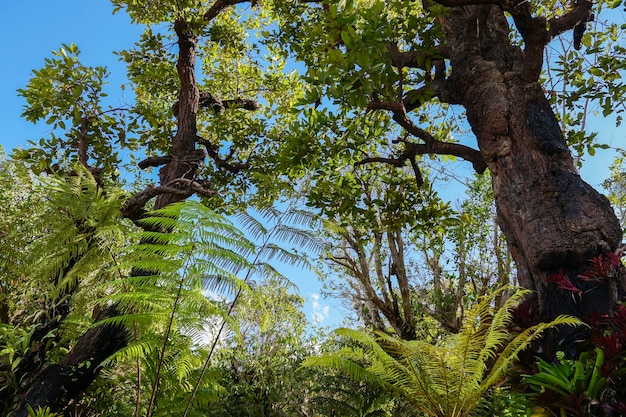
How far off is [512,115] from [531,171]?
577 millimetres

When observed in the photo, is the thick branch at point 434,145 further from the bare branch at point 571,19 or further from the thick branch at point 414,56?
the bare branch at point 571,19

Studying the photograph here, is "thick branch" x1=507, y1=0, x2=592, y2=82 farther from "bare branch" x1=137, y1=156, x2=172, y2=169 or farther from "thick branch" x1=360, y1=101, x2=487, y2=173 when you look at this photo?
"bare branch" x1=137, y1=156, x2=172, y2=169

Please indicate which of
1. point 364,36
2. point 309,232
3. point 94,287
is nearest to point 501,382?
point 309,232

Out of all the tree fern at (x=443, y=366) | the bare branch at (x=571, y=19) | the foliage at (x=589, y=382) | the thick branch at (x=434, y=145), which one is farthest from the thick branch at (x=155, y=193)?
the bare branch at (x=571, y=19)

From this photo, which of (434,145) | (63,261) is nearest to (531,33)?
(434,145)

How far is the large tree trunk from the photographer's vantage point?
9.43 ft

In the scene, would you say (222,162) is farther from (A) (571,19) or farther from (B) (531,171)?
(A) (571,19)

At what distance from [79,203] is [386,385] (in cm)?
272

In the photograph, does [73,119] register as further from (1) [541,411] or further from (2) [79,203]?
(1) [541,411]

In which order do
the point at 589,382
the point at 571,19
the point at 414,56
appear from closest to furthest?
the point at 589,382
the point at 571,19
the point at 414,56

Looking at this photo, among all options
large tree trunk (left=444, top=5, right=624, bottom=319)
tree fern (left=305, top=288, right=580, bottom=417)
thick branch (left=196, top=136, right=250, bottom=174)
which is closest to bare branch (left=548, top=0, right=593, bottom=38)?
large tree trunk (left=444, top=5, right=624, bottom=319)

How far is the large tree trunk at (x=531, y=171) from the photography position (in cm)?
287

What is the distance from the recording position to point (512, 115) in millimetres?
3615

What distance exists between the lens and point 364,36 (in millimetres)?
3270
